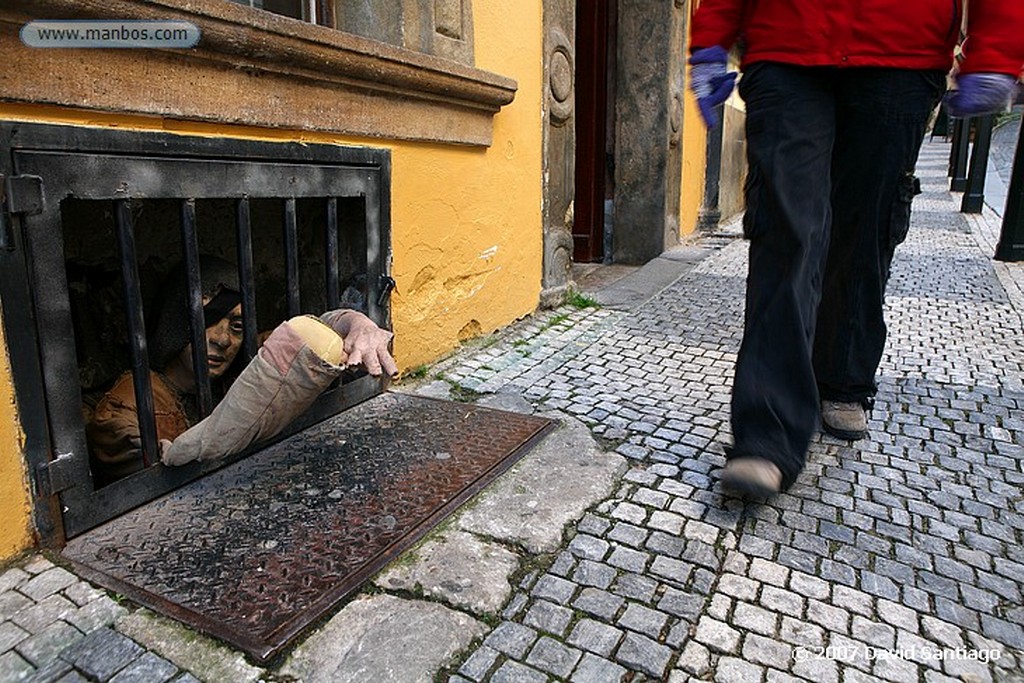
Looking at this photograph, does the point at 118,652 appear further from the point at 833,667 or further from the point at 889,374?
the point at 889,374

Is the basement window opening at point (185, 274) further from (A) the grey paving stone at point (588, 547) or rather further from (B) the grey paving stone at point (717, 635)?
(B) the grey paving stone at point (717, 635)

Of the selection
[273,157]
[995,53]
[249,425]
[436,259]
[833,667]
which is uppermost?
[995,53]

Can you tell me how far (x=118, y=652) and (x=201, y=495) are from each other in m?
0.61

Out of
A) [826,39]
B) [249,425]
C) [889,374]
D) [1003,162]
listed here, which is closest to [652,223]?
[889,374]

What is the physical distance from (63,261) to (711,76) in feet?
5.67

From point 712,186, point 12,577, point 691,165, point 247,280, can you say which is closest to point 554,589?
point 12,577

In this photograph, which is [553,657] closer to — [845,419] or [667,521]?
[667,521]

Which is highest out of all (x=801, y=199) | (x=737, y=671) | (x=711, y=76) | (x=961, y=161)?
(x=961, y=161)

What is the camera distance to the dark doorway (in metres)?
5.88

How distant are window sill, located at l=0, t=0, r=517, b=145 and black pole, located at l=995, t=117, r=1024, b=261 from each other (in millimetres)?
5026

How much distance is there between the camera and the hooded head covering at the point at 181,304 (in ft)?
7.86

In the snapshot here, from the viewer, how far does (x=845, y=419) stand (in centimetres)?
240

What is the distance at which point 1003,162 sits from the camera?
1827cm

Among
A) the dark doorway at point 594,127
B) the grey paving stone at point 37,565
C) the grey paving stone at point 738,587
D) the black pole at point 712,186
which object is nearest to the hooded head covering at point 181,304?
the grey paving stone at point 37,565
